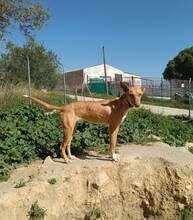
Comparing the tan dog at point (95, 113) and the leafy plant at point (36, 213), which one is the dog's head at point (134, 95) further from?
the leafy plant at point (36, 213)

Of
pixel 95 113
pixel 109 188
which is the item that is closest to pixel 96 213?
pixel 109 188

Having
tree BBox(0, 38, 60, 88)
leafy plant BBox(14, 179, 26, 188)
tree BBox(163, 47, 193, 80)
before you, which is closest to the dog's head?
leafy plant BBox(14, 179, 26, 188)

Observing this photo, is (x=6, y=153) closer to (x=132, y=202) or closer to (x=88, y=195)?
(x=88, y=195)

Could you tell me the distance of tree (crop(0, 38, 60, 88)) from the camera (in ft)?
63.4

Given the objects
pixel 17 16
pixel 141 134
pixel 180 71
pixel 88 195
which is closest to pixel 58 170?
pixel 88 195

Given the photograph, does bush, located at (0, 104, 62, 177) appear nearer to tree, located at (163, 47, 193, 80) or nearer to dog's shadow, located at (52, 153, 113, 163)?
dog's shadow, located at (52, 153, 113, 163)

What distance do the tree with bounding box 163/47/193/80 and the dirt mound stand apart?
47746 millimetres

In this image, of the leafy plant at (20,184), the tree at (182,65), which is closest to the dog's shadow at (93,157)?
the leafy plant at (20,184)

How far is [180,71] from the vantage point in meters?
53.3

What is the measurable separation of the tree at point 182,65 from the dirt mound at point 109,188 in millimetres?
47746

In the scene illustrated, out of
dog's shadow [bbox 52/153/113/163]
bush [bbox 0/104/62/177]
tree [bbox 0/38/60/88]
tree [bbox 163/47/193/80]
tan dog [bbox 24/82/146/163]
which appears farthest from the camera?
tree [bbox 163/47/193/80]

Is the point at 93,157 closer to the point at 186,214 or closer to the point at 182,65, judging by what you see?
the point at 186,214

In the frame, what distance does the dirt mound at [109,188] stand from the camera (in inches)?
190

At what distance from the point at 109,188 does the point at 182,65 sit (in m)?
50.5
